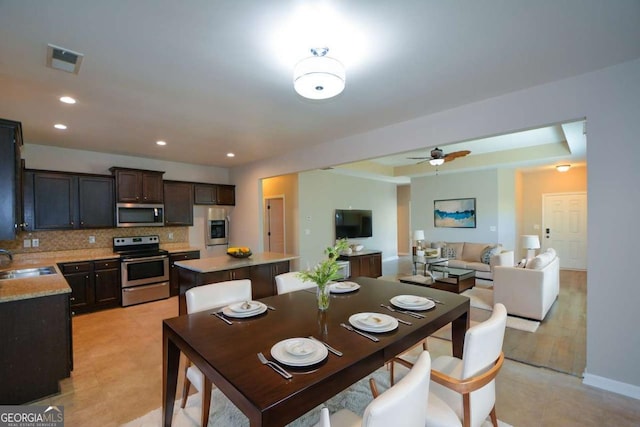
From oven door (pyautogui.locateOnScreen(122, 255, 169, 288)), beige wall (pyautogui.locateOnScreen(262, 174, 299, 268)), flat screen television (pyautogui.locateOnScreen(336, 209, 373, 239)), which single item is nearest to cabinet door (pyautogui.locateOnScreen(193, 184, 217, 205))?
oven door (pyautogui.locateOnScreen(122, 255, 169, 288))

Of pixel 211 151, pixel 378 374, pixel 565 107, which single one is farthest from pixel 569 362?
pixel 211 151

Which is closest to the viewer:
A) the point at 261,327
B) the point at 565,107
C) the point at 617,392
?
the point at 261,327

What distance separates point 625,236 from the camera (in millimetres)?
Answer: 2268

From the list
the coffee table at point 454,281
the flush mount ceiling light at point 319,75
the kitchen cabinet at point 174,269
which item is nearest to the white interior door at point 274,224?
the kitchen cabinet at point 174,269

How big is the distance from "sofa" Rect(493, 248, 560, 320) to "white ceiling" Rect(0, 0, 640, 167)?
254 centimetres

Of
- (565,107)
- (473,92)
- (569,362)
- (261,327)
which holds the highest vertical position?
(473,92)

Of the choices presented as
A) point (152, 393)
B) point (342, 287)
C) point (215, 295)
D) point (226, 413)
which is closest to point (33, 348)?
point (152, 393)

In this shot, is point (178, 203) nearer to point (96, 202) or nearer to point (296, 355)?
point (96, 202)

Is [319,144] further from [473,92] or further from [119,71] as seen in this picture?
[119,71]

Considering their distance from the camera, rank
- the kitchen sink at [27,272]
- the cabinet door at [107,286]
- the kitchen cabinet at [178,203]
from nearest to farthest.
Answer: the kitchen sink at [27,272] < the cabinet door at [107,286] < the kitchen cabinet at [178,203]

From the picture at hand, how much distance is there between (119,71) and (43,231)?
368 centimetres

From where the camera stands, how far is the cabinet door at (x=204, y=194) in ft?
19.4

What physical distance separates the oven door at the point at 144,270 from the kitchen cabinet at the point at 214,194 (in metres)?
1.44

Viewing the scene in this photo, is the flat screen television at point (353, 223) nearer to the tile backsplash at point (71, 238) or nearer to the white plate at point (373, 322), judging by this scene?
the tile backsplash at point (71, 238)
